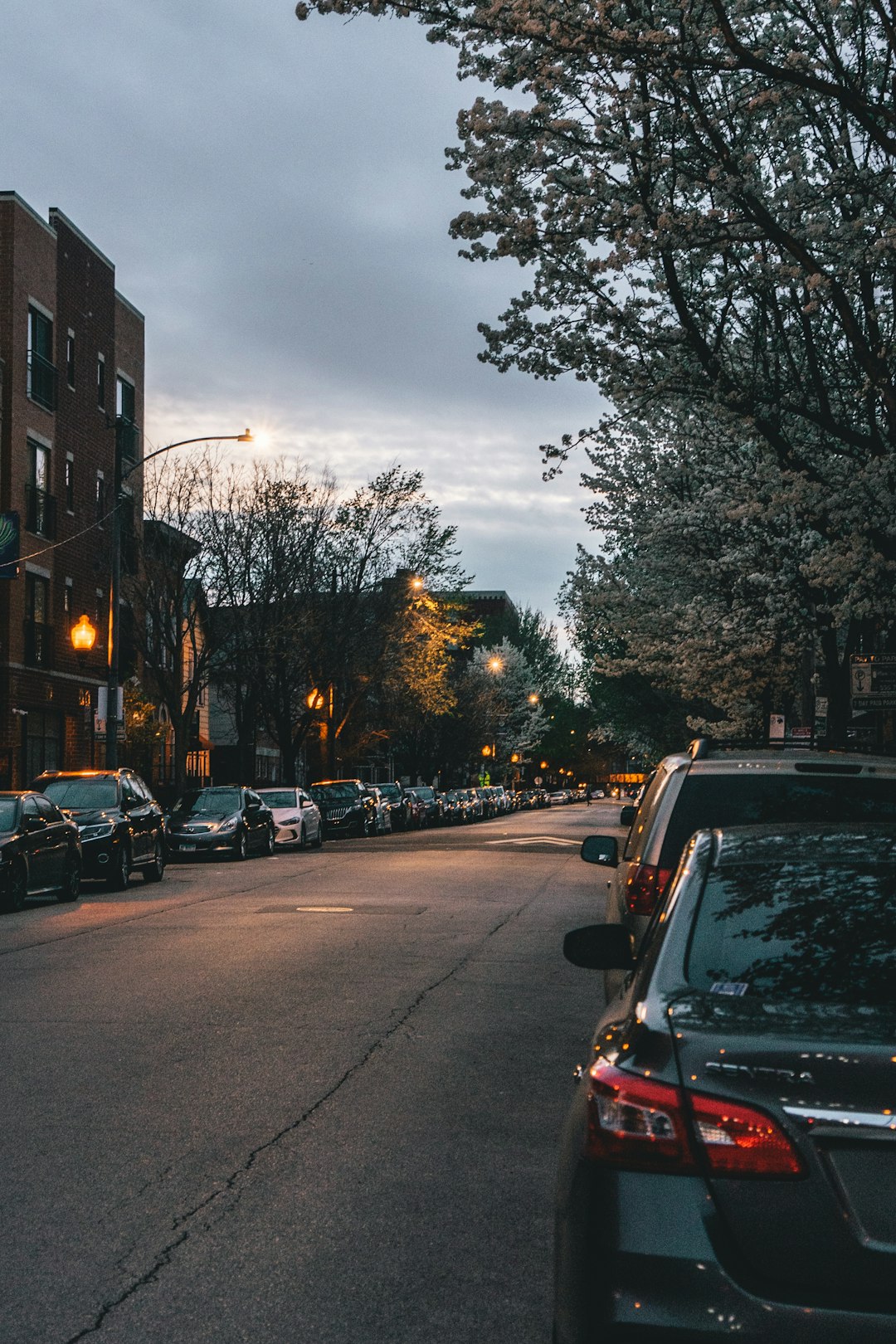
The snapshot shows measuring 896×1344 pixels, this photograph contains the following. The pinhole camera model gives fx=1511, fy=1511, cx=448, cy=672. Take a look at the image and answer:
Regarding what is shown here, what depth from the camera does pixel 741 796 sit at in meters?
7.09

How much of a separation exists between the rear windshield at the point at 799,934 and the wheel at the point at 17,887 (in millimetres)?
15246

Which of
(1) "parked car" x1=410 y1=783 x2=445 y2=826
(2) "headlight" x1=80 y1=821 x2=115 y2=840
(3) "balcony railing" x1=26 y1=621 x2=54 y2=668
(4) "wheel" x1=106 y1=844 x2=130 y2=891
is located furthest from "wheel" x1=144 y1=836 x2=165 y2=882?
(1) "parked car" x1=410 y1=783 x2=445 y2=826

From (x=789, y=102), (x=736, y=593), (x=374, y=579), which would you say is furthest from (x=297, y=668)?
(x=789, y=102)

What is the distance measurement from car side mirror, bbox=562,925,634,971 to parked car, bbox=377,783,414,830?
144 ft

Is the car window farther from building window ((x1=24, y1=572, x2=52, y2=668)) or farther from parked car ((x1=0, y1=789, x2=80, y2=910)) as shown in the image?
parked car ((x1=0, y1=789, x2=80, y2=910))

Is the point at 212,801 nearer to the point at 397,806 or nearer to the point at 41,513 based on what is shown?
the point at 41,513

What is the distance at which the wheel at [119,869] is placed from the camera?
21969mm

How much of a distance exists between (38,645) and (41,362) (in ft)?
23.0

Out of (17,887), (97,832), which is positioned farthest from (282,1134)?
(97,832)

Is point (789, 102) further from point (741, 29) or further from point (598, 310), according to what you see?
point (598, 310)

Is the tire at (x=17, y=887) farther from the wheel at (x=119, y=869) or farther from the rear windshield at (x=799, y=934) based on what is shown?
the rear windshield at (x=799, y=934)

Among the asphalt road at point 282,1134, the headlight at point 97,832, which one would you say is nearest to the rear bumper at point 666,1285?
the asphalt road at point 282,1134

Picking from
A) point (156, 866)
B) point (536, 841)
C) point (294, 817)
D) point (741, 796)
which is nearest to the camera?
point (741, 796)

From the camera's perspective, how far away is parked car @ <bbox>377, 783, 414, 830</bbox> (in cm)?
4953
